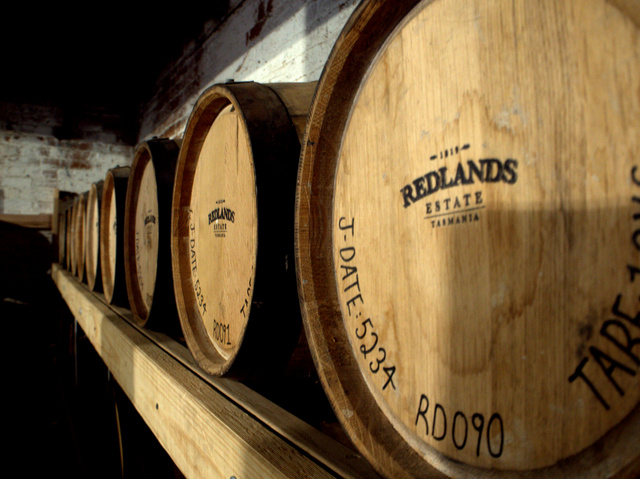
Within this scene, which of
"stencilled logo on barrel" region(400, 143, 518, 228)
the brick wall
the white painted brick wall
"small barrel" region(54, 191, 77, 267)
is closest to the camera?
"stencilled logo on barrel" region(400, 143, 518, 228)

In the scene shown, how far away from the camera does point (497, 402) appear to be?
0.48m

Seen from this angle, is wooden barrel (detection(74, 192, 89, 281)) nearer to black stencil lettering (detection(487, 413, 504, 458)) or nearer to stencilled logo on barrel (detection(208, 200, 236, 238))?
stencilled logo on barrel (detection(208, 200, 236, 238))

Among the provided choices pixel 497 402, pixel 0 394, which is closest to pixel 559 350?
pixel 497 402

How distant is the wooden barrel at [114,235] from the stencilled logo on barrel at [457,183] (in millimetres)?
1771

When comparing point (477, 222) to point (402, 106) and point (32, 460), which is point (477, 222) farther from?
point (32, 460)

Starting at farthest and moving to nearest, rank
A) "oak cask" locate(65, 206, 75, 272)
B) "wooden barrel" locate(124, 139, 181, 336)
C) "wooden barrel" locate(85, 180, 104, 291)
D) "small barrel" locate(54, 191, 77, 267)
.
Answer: "small barrel" locate(54, 191, 77, 267)
"oak cask" locate(65, 206, 75, 272)
"wooden barrel" locate(85, 180, 104, 291)
"wooden barrel" locate(124, 139, 181, 336)

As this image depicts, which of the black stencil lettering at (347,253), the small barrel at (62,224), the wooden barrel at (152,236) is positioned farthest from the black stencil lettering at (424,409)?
the small barrel at (62,224)

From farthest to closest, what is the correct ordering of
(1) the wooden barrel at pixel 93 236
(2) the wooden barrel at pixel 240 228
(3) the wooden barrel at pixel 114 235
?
(1) the wooden barrel at pixel 93 236, (3) the wooden barrel at pixel 114 235, (2) the wooden barrel at pixel 240 228

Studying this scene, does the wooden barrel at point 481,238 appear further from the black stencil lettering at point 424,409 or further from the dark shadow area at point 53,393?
the dark shadow area at point 53,393

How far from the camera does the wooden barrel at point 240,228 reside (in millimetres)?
881

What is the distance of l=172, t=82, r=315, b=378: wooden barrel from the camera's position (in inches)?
34.7

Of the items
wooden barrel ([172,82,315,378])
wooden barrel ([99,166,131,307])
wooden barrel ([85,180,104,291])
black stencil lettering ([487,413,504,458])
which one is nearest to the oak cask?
wooden barrel ([85,180,104,291])

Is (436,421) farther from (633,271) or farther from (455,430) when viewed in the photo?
(633,271)

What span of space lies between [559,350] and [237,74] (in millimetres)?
2631
